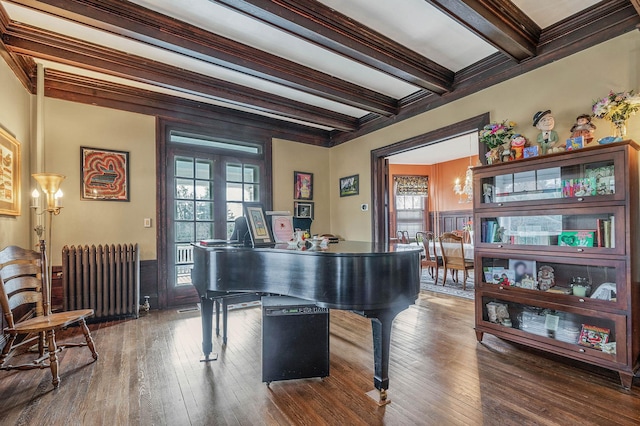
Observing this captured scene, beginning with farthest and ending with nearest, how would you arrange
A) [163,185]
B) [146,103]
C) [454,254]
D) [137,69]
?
[454,254] → [163,185] → [146,103] → [137,69]

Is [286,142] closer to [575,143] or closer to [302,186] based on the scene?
[302,186]

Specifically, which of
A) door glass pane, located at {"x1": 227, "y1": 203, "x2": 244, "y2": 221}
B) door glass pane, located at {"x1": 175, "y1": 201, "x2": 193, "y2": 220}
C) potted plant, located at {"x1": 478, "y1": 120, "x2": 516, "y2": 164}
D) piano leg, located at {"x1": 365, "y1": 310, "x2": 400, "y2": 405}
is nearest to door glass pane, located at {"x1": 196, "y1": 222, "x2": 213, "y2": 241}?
door glass pane, located at {"x1": 175, "y1": 201, "x2": 193, "y2": 220}

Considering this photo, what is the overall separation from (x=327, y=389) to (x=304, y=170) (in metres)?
3.90

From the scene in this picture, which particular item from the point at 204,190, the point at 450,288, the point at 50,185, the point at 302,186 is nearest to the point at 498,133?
the point at 450,288

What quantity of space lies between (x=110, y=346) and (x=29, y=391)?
0.77 metres

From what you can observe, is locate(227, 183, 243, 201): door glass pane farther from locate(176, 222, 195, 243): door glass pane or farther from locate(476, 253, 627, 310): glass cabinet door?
locate(476, 253, 627, 310): glass cabinet door

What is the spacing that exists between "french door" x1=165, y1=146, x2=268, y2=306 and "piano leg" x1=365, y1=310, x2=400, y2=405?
3189 millimetres

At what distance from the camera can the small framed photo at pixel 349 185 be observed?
16.9 ft

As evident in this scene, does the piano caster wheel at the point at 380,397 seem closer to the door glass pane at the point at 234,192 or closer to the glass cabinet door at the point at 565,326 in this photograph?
the glass cabinet door at the point at 565,326

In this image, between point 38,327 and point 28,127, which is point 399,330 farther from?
point 28,127

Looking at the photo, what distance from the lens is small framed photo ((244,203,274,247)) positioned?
2.55 m

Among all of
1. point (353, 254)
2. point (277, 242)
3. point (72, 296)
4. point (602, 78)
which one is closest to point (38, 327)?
point (72, 296)

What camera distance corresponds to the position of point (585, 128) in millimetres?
2459

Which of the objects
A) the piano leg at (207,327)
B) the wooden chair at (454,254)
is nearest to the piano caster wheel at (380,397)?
the piano leg at (207,327)
